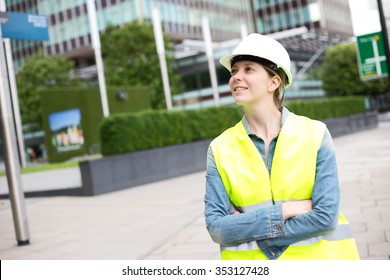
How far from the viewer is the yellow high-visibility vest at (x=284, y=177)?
1.62 m

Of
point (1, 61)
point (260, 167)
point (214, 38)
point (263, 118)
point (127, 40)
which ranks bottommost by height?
point (260, 167)

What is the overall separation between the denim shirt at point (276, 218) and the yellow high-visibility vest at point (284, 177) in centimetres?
2

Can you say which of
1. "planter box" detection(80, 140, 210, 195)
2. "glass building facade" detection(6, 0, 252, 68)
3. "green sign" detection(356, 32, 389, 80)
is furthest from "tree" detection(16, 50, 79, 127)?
"green sign" detection(356, 32, 389, 80)

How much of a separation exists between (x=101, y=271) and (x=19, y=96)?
109 feet

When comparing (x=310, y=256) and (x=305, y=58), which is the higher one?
(x=305, y=58)

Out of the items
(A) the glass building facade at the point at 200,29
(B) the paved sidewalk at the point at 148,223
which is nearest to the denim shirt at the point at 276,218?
(B) the paved sidewalk at the point at 148,223

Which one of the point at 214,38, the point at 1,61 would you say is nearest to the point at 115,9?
the point at 214,38

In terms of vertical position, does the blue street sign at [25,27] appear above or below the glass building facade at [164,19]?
below

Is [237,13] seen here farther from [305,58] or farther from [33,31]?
[33,31]

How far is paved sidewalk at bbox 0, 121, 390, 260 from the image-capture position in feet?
15.6

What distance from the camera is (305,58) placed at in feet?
108

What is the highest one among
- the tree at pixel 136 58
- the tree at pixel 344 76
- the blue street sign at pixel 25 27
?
the tree at pixel 136 58

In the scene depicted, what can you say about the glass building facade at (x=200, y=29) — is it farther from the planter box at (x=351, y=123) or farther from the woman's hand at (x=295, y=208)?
the woman's hand at (x=295, y=208)

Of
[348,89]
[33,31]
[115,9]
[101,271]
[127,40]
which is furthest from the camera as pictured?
[115,9]
